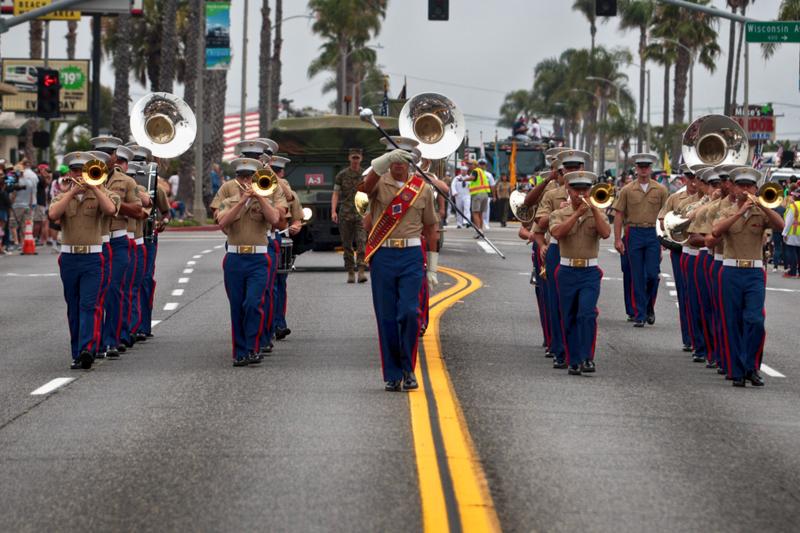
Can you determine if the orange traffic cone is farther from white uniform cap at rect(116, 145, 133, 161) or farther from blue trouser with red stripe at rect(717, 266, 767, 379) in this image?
blue trouser with red stripe at rect(717, 266, 767, 379)

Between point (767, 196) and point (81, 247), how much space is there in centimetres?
605

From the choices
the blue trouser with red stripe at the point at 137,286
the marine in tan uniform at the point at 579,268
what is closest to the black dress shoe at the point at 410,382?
Answer: the marine in tan uniform at the point at 579,268

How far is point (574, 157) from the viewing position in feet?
52.6

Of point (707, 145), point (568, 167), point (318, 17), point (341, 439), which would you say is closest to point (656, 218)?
point (707, 145)

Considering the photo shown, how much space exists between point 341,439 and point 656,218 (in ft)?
32.5

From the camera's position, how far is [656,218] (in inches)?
797

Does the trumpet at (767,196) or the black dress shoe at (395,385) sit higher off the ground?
the trumpet at (767,196)

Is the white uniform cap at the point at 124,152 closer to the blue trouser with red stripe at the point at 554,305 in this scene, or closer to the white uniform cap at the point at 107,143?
the white uniform cap at the point at 107,143

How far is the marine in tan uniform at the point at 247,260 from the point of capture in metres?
15.6

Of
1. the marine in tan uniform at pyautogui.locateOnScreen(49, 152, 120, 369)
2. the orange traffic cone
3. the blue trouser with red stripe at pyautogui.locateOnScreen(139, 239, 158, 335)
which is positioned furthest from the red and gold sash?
the orange traffic cone

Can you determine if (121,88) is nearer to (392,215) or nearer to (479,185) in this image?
(479,185)

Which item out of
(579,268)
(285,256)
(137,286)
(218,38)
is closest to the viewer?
(579,268)

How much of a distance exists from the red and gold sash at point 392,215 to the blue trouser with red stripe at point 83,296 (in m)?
3.16

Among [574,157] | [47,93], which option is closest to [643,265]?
[574,157]
